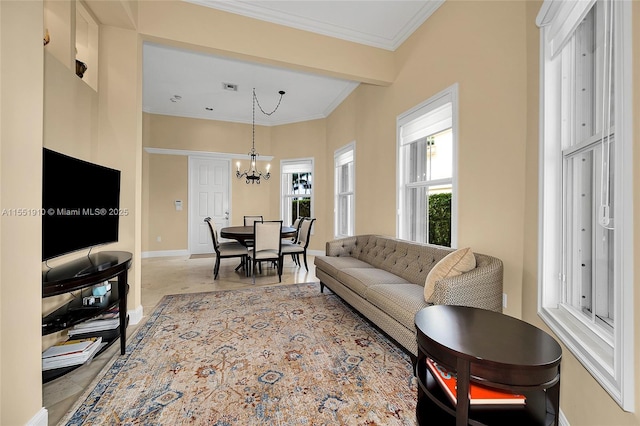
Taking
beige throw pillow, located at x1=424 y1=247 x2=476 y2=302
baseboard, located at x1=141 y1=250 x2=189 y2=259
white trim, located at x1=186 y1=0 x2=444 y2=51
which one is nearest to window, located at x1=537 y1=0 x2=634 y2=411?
beige throw pillow, located at x1=424 y1=247 x2=476 y2=302

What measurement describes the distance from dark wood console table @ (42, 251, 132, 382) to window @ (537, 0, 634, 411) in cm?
266

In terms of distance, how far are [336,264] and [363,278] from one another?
2.31ft

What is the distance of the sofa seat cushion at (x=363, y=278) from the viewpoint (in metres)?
2.72

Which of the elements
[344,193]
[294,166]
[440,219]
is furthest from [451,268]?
[294,166]

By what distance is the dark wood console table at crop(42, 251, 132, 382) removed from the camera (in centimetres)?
A: 162

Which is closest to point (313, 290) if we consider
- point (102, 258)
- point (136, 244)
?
point (136, 244)

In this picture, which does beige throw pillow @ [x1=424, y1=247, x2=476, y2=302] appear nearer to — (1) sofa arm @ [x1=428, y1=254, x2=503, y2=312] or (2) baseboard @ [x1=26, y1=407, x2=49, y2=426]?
(1) sofa arm @ [x1=428, y1=254, x2=503, y2=312]

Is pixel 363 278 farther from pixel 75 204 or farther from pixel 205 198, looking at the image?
pixel 205 198

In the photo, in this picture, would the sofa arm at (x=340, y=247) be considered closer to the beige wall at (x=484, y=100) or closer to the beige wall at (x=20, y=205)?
the beige wall at (x=484, y=100)

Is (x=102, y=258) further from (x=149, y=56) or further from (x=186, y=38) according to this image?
(x=149, y=56)

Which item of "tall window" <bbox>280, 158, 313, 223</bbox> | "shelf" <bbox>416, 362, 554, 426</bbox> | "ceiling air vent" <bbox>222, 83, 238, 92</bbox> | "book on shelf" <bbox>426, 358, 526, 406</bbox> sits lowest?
"shelf" <bbox>416, 362, 554, 426</bbox>

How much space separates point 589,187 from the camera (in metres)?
1.49

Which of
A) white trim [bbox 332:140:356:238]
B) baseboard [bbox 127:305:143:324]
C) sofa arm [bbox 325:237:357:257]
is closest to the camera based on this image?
baseboard [bbox 127:305:143:324]

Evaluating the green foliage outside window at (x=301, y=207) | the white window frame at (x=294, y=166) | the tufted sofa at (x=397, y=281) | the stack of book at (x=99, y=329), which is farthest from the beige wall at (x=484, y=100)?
the green foliage outside window at (x=301, y=207)
